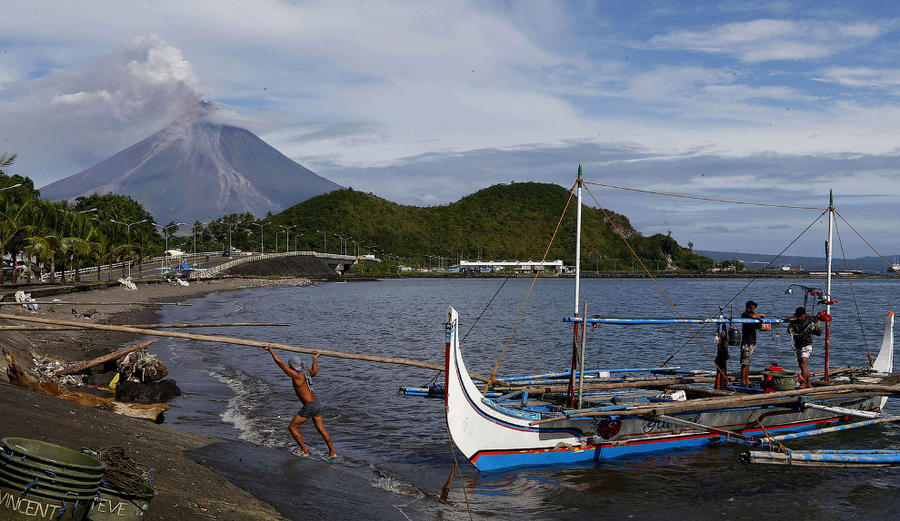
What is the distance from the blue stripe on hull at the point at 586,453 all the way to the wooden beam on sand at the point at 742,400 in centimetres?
79

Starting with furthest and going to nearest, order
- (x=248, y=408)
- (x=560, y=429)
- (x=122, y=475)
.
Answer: (x=248, y=408) < (x=560, y=429) < (x=122, y=475)

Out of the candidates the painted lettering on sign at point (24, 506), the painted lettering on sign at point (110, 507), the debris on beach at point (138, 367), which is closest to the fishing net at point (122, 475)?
the painted lettering on sign at point (110, 507)

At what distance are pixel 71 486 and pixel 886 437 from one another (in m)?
18.1

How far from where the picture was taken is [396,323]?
49.5 m

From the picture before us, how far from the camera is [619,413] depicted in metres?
12.6

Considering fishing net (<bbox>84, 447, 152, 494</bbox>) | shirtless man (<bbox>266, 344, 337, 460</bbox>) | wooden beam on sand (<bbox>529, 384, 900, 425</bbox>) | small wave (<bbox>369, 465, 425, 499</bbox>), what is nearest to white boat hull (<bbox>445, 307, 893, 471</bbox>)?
wooden beam on sand (<bbox>529, 384, 900, 425</bbox>)

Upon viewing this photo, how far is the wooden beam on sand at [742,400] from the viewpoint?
1259 centimetres

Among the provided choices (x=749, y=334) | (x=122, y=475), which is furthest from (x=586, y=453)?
(x=122, y=475)

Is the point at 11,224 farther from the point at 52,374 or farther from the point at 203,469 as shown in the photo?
the point at 203,469

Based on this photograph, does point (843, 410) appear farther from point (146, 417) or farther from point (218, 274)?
point (218, 274)

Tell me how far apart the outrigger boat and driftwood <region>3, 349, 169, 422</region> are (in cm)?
557

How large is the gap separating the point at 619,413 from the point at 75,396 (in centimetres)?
1012

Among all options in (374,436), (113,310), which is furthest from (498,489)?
(113,310)

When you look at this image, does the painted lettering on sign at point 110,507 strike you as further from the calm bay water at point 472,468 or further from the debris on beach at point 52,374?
the debris on beach at point 52,374
